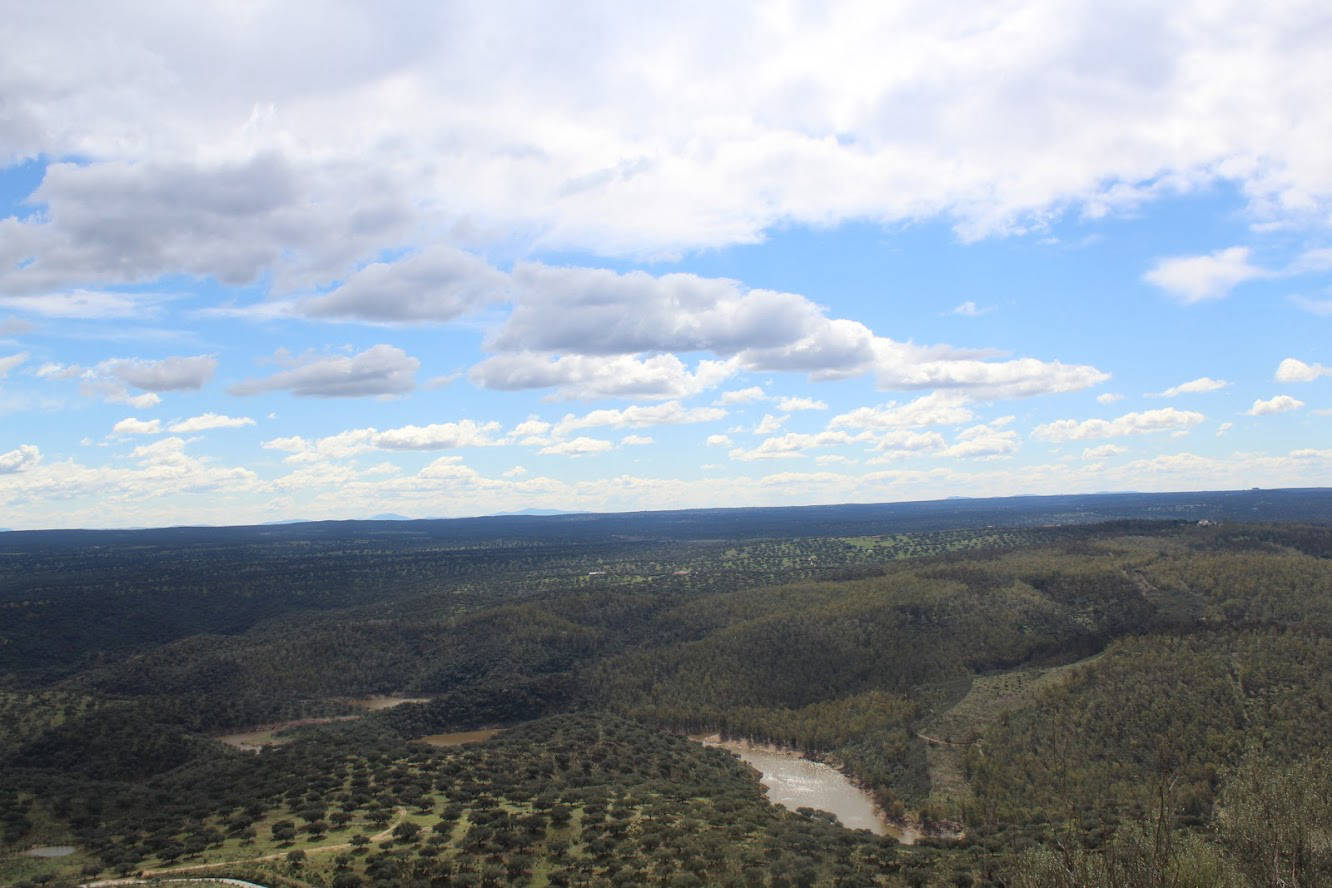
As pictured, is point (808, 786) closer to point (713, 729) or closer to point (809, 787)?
point (809, 787)

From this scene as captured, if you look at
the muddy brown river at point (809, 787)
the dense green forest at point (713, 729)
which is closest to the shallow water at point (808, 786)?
the muddy brown river at point (809, 787)

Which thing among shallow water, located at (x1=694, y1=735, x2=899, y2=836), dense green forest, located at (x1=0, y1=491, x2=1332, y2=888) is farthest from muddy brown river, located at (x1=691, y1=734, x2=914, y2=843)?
dense green forest, located at (x1=0, y1=491, x2=1332, y2=888)

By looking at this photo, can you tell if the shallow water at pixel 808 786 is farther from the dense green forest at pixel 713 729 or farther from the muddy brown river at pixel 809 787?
the dense green forest at pixel 713 729

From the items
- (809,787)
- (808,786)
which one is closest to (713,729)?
(808,786)

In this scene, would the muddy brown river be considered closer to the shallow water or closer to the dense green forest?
the shallow water

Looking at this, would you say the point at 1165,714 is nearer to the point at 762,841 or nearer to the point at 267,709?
the point at 762,841

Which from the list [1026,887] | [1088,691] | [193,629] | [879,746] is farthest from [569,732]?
[193,629]

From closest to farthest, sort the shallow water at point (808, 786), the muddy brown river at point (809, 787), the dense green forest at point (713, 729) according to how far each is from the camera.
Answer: the dense green forest at point (713, 729)
the muddy brown river at point (809, 787)
the shallow water at point (808, 786)
